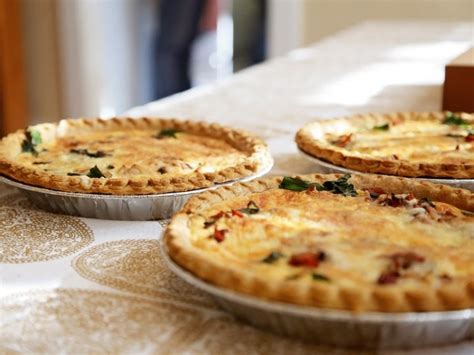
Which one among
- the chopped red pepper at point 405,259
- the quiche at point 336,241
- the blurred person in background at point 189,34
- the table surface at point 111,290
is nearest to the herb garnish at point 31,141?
the table surface at point 111,290

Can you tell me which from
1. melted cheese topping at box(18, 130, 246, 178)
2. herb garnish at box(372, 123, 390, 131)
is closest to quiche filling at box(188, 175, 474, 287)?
melted cheese topping at box(18, 130, 246, 178)

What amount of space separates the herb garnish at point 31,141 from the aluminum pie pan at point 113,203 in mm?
265

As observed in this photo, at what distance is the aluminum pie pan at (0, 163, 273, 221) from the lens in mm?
1548

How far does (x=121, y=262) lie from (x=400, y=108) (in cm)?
164

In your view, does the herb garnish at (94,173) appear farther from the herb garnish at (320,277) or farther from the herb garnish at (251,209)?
the herb garnish at (320,277)

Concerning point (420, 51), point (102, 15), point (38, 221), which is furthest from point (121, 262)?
point (102, 15)

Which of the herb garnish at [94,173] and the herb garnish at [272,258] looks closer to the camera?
the herb garnish at [272,258]

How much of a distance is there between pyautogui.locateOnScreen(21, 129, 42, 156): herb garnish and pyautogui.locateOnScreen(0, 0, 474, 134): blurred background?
3702mm

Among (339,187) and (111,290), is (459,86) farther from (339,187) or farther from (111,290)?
(111,290)

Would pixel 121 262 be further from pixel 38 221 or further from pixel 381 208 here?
pixel 381 208

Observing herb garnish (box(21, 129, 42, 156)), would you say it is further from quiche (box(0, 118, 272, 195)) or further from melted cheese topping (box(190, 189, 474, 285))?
melted cheese topping (box(190, 189, 474, 285))

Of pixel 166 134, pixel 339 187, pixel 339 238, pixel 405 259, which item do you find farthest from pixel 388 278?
pixel 166 134

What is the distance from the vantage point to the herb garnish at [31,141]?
6.21 feet

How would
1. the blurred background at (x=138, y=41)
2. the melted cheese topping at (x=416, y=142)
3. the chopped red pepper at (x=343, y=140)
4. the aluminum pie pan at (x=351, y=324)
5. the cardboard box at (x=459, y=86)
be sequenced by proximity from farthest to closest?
the blurred background at (x=138, y=41) → the cardboard box at (x=459, y=86) → the chopped red pepper at (x=343, y=140) → the melted cheese topping at (x=416, y=142) → the aluminum pie pan at (x=351, y=324)
